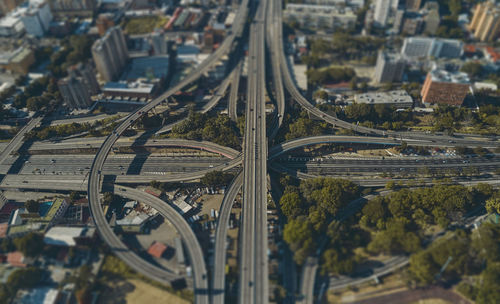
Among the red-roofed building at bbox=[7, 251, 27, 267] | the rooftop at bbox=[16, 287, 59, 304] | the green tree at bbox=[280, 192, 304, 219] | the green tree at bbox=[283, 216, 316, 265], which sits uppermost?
the green tree at bbox=[280, 192, 304, 219]

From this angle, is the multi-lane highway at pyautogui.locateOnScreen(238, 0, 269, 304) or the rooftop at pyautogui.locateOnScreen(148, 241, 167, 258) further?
the rooftop at pyautogui.locateOnScreen(148, 241, 167, 258)

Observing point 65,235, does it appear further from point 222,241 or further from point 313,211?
point 313,211

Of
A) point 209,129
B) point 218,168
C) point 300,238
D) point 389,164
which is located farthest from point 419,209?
point 209,129

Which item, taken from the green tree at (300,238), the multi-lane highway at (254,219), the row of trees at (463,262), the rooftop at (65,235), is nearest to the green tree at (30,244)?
the rooftop at (65,235)

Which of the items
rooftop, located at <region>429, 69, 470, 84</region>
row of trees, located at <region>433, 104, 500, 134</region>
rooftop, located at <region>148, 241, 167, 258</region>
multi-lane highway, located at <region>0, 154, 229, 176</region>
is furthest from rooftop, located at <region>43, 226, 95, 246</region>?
rooftop, located at <region>429, 69, 470, 84</region>

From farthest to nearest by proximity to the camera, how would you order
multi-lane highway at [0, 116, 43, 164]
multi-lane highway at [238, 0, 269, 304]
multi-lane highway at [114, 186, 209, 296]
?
1. multi-lane highway at [0, 116, 43, 164]
2. multi-lane highway at [114, 186, 209, 296]
3. multi-lane highway at [238, 0, 269, 304]

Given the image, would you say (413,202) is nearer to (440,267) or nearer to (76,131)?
(440,267)

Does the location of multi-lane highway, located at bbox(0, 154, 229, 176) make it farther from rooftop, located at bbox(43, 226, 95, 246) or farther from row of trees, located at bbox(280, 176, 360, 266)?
row of trees, located at bbox(280, 176, 360, 266)

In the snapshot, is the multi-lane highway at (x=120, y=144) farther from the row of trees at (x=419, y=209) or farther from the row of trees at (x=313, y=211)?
the row of trees at (x=419, y=209)
